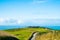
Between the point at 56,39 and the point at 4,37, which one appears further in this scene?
the point at 56,39

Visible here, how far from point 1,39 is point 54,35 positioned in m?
13.5

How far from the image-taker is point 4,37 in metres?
28.6

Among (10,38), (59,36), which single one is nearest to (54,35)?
(59,36)

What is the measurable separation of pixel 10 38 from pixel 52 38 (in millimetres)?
10369

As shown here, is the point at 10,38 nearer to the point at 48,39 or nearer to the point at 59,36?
the point at 48,39

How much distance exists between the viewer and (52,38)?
3609 centimetres

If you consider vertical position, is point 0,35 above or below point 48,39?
above

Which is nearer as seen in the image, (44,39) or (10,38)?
(10,38)

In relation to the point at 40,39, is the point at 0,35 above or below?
above

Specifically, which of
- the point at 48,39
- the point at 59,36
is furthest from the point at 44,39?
the point at 59,36

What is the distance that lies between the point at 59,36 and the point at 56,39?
198 cm

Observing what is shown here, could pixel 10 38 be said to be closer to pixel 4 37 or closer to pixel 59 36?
pixel 4 37

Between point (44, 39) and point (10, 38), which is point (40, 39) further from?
point (10, 38)

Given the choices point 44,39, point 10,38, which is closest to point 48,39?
point 44,39
